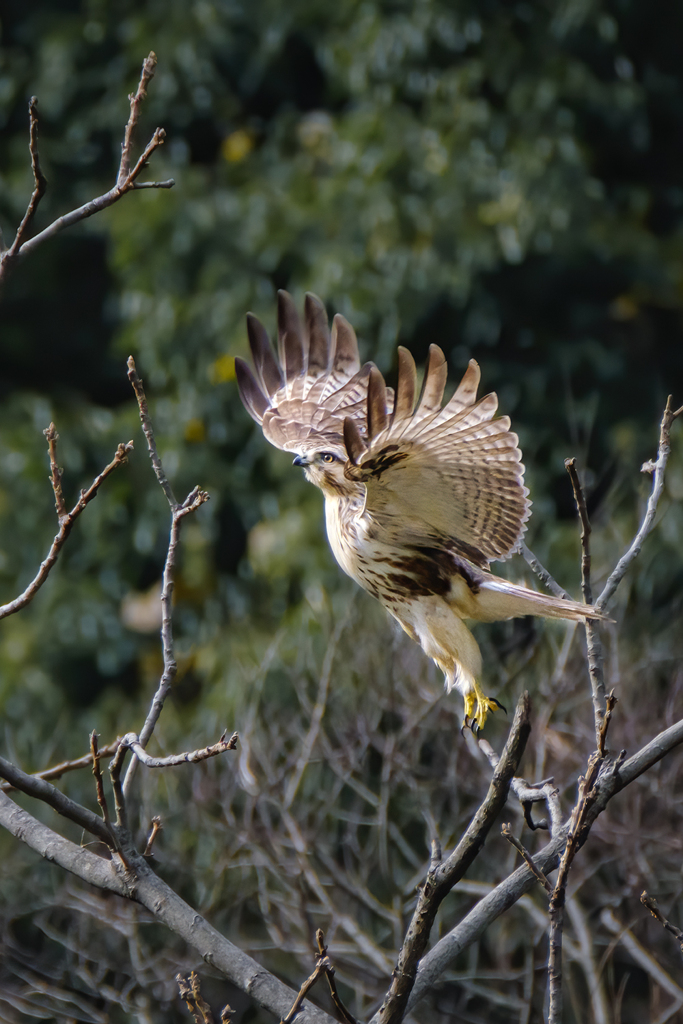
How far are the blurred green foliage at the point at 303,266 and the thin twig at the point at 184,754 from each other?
3806mm

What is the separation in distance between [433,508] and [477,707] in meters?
0.51

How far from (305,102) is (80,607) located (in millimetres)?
4284

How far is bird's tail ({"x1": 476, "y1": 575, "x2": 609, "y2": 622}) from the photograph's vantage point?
2.56 metres

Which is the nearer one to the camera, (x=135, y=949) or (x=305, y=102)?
(x=135, y=949)

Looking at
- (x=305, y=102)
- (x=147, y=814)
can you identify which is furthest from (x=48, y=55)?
(x=147, y=814)

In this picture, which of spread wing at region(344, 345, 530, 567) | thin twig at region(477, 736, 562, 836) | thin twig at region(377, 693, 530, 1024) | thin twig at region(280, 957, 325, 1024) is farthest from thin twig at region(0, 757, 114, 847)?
spread wing at region(344, 345, 530, 567)

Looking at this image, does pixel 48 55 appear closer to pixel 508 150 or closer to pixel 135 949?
pixel 508 150

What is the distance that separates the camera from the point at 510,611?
295cm

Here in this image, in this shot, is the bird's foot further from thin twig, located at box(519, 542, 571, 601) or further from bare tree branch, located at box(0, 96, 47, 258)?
bare tree branch, located at box(0, 96, 47, 258)

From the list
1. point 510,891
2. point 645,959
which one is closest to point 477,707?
point 510,891

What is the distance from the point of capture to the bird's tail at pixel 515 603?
256 centimetres

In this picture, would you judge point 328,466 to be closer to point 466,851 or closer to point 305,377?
point 305,377

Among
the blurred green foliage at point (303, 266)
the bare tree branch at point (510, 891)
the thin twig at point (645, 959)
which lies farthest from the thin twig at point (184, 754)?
the blurred green foliage at point (303, 266)

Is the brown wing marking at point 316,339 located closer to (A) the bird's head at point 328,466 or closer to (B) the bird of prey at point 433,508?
(B) the bird of prey at point 433,508
